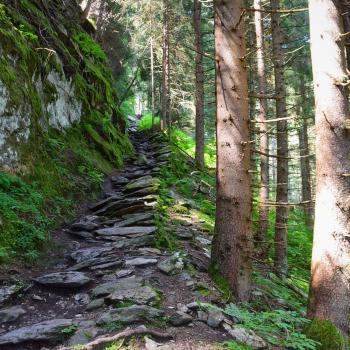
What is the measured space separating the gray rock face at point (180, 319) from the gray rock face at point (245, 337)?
1.19 ft

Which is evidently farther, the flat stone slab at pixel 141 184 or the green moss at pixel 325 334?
the flat stone slab at pixel 141 184

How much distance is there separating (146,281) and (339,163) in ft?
8.33

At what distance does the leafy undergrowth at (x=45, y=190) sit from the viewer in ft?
18.5

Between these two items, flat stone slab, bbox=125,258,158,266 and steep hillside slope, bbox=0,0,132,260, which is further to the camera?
steep hillside slope, bbox=0,0,132,260

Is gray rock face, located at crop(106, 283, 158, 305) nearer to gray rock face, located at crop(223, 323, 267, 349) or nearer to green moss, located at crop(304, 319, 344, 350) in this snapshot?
gray rock face, located at crop(223, 323, 267, 349)

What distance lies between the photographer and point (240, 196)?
5.10 m

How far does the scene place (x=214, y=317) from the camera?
13.1ft

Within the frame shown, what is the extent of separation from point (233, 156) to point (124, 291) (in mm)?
2132

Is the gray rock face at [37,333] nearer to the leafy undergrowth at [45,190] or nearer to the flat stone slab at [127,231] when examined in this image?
the leafy undergrowth at [45,190]

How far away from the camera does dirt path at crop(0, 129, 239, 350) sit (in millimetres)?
3623

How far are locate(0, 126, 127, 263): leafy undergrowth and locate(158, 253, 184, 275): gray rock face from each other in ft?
5.95

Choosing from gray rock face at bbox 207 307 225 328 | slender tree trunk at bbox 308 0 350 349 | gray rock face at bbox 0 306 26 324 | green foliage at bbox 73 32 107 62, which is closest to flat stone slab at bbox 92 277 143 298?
gray rock face at bbox 0 306 26 324

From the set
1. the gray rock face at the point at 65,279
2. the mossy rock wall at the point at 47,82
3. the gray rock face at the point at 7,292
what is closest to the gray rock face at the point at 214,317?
the gray rock face at the point at 65,279

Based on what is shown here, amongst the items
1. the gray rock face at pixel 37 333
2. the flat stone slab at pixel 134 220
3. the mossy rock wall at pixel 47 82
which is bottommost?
the gray rock face at pixel 37 333
